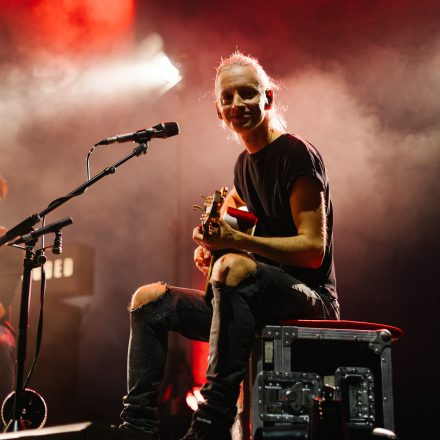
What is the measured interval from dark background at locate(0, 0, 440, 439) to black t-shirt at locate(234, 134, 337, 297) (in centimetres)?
269

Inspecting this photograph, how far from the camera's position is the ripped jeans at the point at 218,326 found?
1.98 metres

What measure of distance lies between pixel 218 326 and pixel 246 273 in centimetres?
22

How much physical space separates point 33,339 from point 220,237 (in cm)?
602

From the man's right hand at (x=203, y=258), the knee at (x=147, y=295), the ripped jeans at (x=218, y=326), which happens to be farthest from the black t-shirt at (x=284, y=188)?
the knee at (x=147, y=295)

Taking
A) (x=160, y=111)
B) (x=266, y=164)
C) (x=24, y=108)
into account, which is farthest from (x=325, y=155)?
(x=24, y=108)

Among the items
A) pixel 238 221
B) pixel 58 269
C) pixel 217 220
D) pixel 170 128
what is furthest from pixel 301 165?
pixel 58 269

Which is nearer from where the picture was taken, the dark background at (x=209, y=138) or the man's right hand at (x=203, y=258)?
the man's right hand at (x=203, y=258)

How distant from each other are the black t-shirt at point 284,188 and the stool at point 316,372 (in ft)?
0.94

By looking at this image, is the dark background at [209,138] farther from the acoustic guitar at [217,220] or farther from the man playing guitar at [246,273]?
the acoustic guitar at [217,220]

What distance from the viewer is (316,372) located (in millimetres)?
2340

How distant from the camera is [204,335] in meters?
2.60

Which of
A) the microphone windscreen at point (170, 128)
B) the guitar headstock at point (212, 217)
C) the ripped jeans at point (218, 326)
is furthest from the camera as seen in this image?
the microphone windscreen at point (170, 128)

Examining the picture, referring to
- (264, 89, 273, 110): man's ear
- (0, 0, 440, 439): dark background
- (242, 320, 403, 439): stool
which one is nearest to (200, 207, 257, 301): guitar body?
(242, 320, 403, 439): stool

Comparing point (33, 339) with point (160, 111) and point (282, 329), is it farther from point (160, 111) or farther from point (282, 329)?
point (282, 329)
